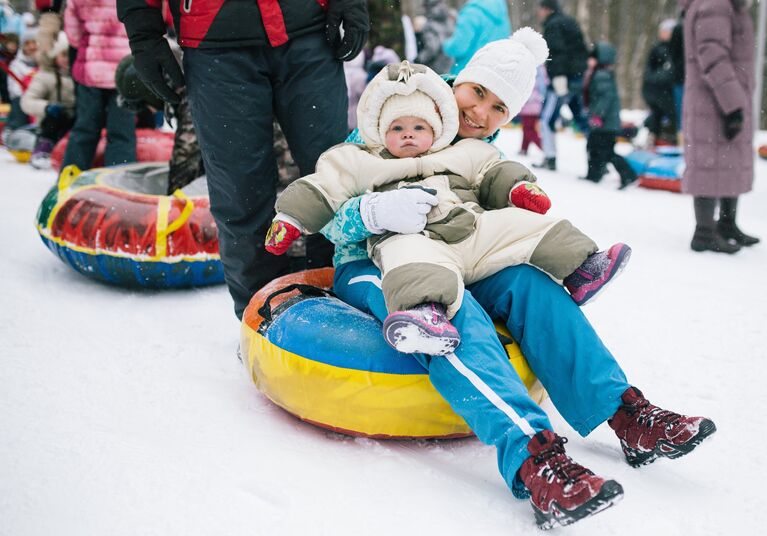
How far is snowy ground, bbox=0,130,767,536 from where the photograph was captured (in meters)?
1.50

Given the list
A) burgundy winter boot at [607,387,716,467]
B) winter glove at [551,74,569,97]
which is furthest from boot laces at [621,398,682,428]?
winter glove at [551,74,569,97]

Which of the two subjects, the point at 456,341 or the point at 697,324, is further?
the point at 697,324

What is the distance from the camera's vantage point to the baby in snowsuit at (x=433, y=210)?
1.66 metres

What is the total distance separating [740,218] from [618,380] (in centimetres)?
416

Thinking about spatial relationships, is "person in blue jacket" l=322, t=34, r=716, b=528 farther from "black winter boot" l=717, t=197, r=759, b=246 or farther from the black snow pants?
"black winter boot" l=717, t=197, r=759, b=246

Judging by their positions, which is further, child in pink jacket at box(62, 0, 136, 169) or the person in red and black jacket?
child in pink jacket at box(62, 0, 136, 169)

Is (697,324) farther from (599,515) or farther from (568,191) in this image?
(568,191)

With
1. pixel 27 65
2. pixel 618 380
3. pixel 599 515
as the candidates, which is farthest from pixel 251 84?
pixel 27 65

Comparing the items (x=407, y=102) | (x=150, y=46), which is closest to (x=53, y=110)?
(x=150, y=46)

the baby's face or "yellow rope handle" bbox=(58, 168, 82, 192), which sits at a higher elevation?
the baby's face

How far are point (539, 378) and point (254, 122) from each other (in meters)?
1.27

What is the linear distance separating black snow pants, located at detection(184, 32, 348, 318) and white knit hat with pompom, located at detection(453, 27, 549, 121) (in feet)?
1.62

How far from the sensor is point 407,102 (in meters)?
2.07

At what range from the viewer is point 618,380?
68.3 inches
